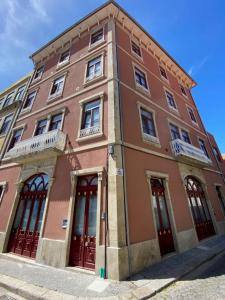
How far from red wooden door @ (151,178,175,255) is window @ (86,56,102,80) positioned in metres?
6.96

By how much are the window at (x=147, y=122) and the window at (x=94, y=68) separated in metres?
3.55

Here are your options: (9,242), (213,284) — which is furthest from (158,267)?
(9,242)

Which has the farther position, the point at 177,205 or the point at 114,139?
the point at 177,205

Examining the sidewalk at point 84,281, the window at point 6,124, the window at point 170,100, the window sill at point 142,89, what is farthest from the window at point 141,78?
the window at point 6,124

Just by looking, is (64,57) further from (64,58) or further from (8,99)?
(8,99)

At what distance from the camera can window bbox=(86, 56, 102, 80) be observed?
32.8 feet

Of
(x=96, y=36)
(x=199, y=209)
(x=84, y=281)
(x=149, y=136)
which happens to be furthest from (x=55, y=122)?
(x=199, y=209)

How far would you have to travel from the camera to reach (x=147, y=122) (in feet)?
31.8

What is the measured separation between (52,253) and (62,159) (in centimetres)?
402

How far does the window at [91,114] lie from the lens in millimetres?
8555

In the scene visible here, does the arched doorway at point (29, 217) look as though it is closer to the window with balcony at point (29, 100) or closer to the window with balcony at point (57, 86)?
the window with balcony at point (57, 86)

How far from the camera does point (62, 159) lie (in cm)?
833

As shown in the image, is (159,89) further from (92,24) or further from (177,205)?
(177,205)

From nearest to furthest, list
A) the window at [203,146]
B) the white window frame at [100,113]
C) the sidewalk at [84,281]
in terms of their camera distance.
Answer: the sidewalk at [84,281] < the white window frame at [100,113] < the window at [203,146]
